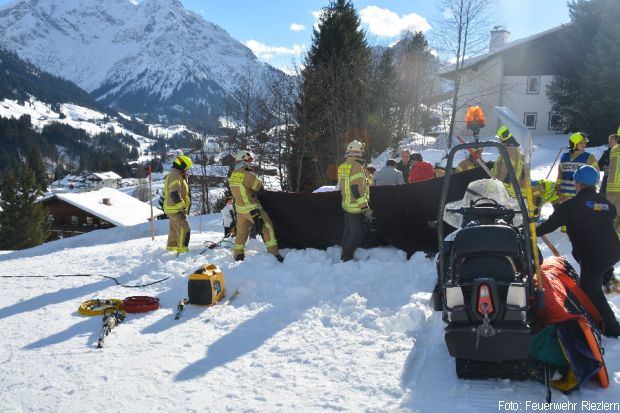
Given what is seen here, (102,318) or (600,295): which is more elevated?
(600,295)

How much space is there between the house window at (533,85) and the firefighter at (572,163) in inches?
1218

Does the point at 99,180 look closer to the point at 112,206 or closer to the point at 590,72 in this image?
the point at 112,206

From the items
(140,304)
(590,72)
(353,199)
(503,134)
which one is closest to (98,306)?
(140,304)

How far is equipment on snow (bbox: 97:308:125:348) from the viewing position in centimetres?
514

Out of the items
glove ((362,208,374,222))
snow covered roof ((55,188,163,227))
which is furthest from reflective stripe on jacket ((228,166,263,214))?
snow covered roof ((55,188,163,227))

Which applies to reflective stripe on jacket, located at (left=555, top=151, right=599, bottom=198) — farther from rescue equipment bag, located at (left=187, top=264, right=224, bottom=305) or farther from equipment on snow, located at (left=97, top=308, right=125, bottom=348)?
equipment on snow, located at (left=97, top=308, right=125, bottom=348)

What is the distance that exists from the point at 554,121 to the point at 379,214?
32222 millimetres

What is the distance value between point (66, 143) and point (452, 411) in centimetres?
18099

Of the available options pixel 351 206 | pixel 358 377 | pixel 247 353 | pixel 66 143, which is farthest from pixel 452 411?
pixel 66 143

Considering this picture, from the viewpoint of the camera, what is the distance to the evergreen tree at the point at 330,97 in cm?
2491

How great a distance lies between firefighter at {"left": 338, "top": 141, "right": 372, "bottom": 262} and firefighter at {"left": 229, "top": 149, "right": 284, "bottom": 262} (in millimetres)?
1323

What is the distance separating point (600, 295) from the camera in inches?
183

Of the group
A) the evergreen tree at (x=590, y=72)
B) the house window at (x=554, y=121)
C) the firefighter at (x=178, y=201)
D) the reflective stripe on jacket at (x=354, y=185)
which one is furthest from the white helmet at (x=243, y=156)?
the house window at (x=554, y=121)

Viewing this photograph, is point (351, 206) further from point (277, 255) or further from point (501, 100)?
point (501, 100)
